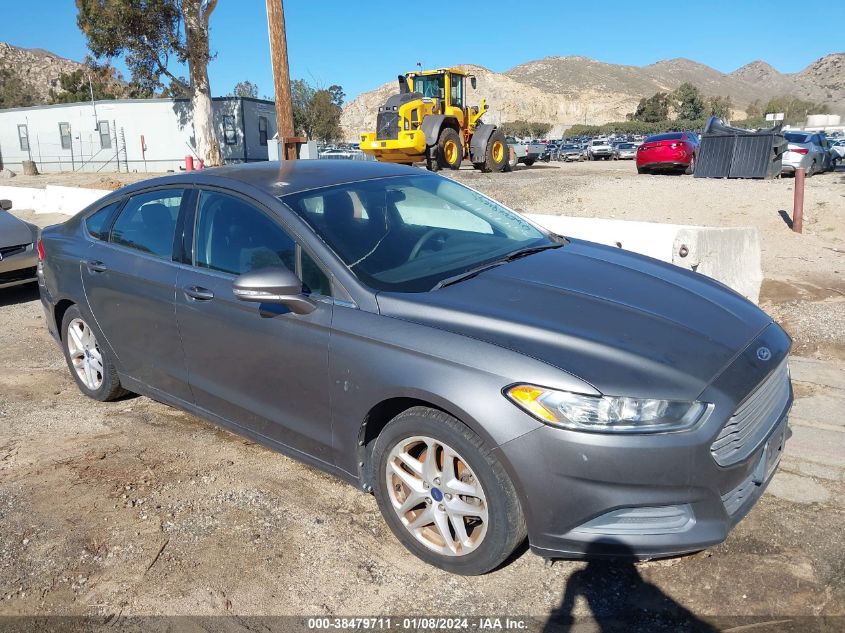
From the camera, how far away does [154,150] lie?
3647 cm

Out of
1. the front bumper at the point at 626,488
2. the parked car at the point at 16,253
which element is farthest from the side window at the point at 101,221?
the parked car at the point at 16,253

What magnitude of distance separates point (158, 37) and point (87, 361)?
1166 inches

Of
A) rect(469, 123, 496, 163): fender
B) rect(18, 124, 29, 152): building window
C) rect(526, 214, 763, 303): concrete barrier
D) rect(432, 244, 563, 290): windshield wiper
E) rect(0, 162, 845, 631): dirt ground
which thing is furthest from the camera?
rect(18, 124, 29, 152): building window

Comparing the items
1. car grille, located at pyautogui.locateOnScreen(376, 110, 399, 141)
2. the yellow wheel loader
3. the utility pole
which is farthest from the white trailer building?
the utility pole

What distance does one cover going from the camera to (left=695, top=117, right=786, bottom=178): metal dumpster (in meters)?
17.2

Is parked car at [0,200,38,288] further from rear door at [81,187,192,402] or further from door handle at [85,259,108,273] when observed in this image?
door handle at [85,259,108,273]

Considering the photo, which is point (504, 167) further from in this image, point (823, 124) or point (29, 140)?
point (823, 124)

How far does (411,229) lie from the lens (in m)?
3.64

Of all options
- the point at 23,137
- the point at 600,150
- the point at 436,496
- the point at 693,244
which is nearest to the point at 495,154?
the point at 693,244

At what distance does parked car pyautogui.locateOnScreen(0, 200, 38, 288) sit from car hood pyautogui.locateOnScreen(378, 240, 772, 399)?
254 inches

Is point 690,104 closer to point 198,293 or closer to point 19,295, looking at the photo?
point 19,295

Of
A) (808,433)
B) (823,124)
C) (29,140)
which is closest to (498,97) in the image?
(823,124)

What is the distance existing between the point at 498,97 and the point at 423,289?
419 feet

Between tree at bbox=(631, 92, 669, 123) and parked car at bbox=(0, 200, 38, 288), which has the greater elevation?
tree at bbox=(631, 92, 669, 123)
